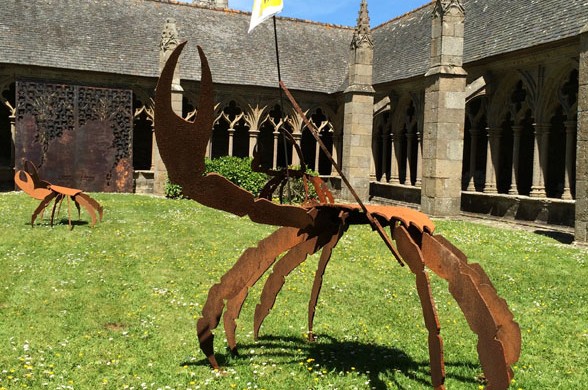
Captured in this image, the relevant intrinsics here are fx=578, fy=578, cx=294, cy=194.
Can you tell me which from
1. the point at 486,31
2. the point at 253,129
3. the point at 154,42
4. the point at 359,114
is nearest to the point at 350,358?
the point at 359,114

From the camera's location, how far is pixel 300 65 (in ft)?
77.0

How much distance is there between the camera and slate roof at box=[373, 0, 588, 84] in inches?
560

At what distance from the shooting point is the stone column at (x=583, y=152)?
10.2 metres

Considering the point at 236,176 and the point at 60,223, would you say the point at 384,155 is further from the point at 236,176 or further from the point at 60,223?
the point at 60,223

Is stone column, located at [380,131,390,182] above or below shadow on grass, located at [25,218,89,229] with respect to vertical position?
above

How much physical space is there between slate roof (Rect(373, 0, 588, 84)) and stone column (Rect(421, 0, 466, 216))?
103 inches

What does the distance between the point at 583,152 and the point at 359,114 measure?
294 inches

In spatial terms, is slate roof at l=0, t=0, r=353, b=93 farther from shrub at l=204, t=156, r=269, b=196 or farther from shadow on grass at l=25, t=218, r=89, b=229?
shadow on grass at l=25, t=218, r=89, b=229

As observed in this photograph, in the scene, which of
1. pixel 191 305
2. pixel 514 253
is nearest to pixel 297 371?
pixel 191 305

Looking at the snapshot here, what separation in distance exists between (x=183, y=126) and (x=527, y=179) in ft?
60.8

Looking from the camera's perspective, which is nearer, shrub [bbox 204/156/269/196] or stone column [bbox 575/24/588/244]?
stone column [bbox 575/24/588/244]

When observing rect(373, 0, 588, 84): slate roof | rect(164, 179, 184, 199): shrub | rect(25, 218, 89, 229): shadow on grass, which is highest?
rect(373, 0, 588, 84): slate roof

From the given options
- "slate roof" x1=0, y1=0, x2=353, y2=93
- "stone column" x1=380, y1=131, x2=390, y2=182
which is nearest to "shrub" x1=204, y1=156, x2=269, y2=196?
"slate roof" x1=0, y1=0, x2=353, y2=93

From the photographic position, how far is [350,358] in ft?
15.1
